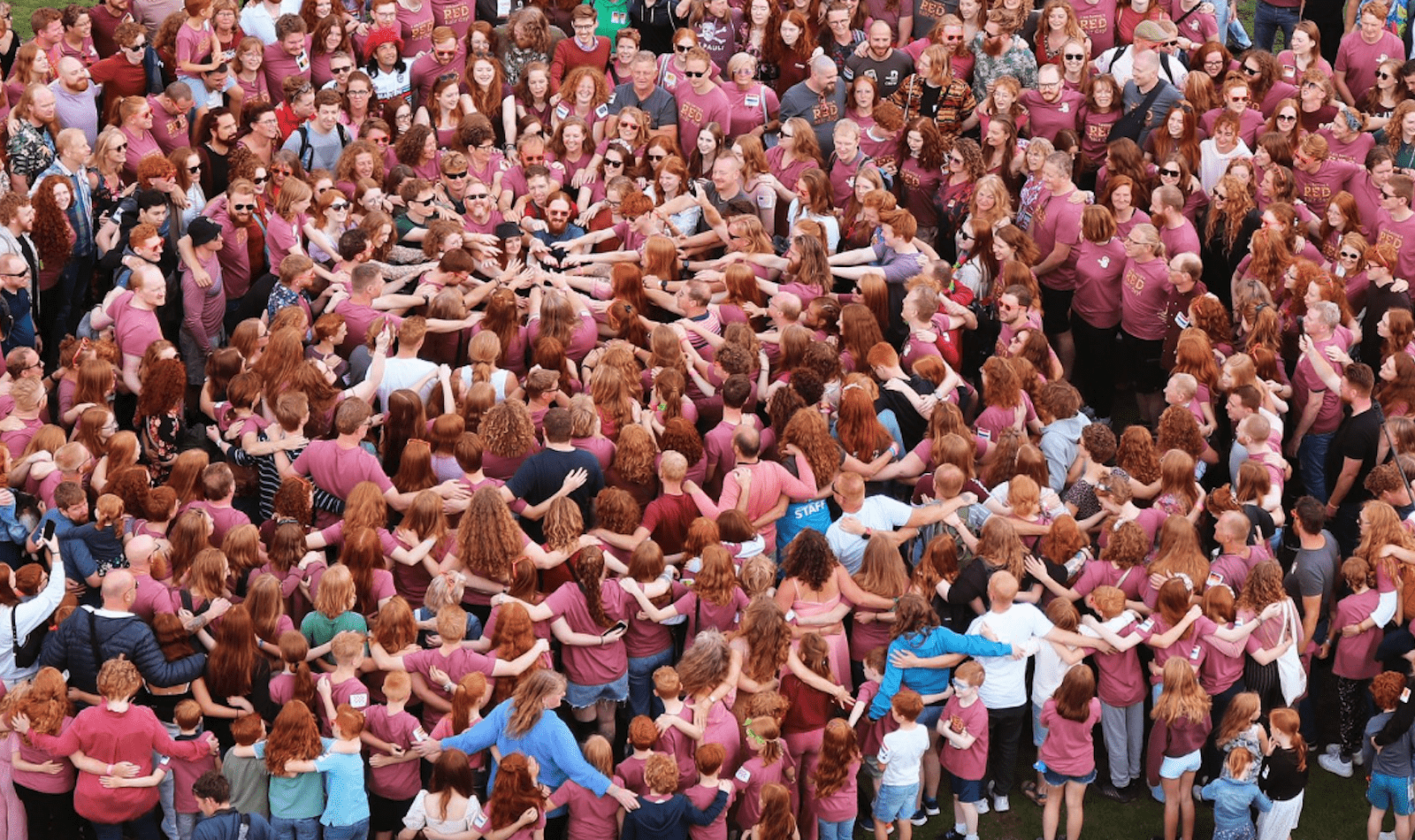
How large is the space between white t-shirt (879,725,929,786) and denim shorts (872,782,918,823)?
46mm

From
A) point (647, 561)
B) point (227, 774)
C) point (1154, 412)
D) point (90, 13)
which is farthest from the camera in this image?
point (90, 13)

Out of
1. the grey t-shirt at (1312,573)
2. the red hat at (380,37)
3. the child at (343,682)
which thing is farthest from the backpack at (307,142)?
the grey t-shirt at (1312,573)

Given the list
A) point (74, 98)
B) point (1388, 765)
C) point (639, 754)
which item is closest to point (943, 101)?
point (74, 98)

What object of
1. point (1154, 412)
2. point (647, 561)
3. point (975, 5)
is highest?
point (975, 5)

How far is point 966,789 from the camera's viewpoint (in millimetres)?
10492

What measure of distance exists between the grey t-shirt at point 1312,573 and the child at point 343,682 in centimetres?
530

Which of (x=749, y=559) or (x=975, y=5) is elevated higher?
(x=975, y=5)

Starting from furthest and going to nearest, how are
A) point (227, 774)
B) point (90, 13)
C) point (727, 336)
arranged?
point (90, 13), point (727, 336), point (227, 774)

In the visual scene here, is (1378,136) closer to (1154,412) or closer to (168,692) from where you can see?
(1154,412)

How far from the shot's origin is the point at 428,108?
14914 millimetres

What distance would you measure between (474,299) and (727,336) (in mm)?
1789

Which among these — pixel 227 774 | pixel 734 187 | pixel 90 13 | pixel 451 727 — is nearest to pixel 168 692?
pixel 227 774

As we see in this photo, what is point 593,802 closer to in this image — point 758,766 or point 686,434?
point 758,766

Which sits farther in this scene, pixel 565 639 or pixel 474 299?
pixel 474 299
